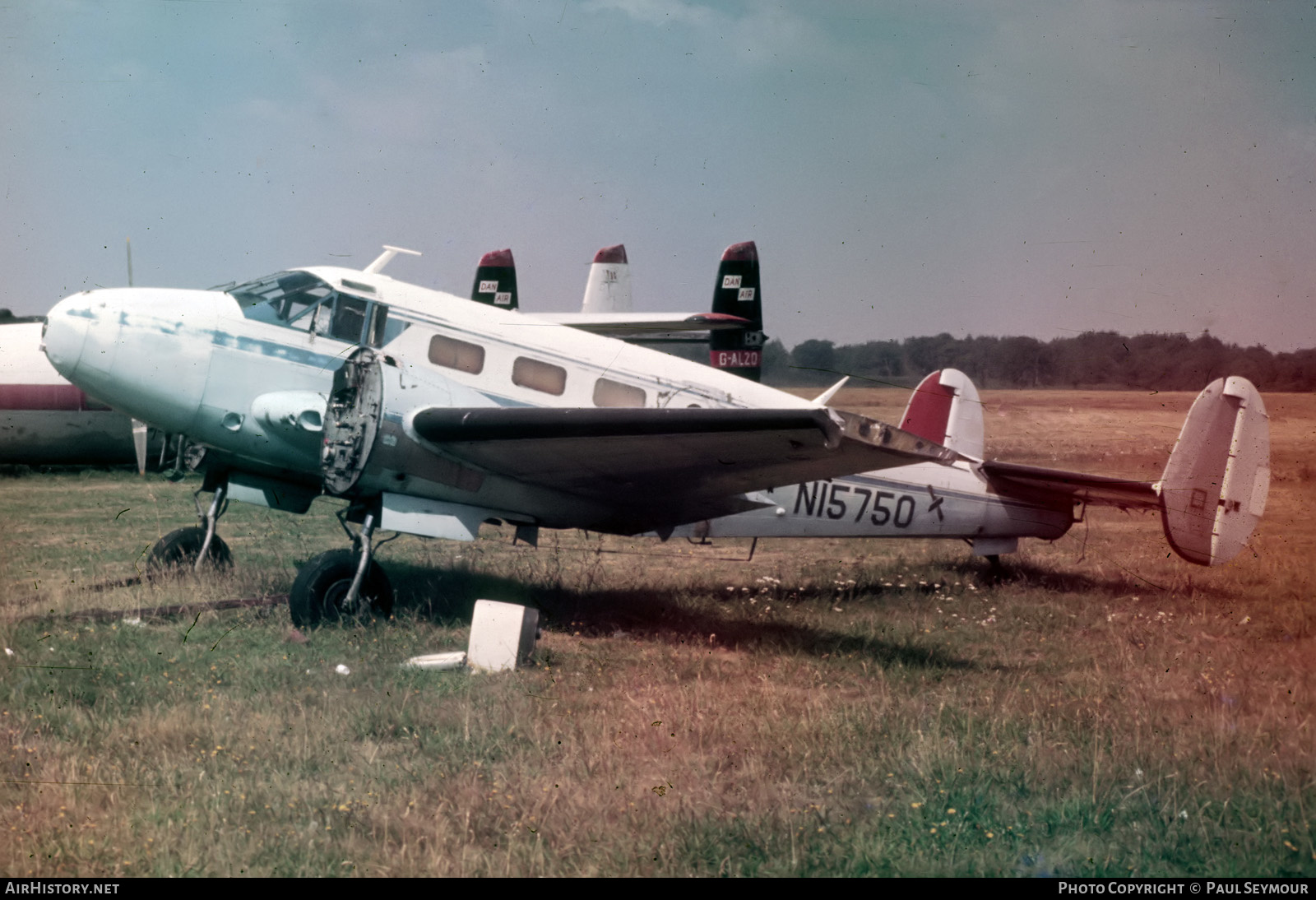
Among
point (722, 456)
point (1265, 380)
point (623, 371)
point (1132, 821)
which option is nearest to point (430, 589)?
point (623, 371)

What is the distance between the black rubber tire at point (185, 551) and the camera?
9021mm

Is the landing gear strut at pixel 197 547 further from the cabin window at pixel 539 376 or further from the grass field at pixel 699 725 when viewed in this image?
the cabin window at pixel 539 376

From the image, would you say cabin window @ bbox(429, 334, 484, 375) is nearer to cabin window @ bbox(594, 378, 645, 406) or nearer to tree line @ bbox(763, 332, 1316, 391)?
cabin window @ bbox(594, 378, 645, 406)

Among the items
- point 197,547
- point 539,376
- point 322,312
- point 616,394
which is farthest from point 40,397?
point 616,394

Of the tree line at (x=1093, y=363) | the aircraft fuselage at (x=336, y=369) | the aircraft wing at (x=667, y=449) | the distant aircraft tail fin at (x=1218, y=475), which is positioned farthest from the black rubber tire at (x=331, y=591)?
the distant aircraft tail fin at (x=1218, y=475)

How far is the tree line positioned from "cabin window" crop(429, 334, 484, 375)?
→ 96.9 inches

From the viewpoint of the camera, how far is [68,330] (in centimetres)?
714

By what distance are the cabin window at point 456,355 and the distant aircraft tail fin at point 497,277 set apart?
1768cm

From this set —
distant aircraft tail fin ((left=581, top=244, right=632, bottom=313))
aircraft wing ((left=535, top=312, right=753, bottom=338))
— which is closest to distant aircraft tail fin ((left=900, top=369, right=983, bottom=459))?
aircraft wing ((left=535, top=312, right=753, bottom=338))

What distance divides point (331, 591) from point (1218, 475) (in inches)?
291

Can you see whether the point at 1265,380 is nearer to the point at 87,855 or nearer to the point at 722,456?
the point at 722,456

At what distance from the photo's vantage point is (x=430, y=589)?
349 inches

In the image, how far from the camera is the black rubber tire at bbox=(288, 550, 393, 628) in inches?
279
